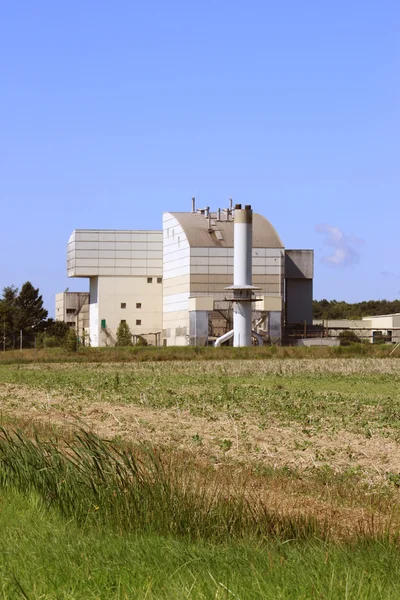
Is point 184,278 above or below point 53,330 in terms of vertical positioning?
above

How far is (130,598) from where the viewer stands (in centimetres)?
747

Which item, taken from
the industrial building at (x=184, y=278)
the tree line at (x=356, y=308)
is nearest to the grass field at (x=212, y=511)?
the industrial building at (x=184, y=278)

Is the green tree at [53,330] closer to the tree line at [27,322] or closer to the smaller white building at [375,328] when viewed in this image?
the tree line at [27,322]

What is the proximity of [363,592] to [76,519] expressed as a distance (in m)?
4.05

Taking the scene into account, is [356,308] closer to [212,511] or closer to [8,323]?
[8,323]

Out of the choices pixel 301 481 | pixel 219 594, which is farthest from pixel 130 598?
pixel 301 481

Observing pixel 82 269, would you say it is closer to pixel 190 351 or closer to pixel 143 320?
pixel 143 320

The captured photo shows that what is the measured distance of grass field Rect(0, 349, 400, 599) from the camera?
777 centimetres

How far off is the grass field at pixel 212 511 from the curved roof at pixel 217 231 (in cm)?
7238

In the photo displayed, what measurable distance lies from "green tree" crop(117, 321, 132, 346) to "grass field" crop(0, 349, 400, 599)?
72.7 metres

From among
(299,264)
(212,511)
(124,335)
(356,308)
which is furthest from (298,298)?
(212,511)

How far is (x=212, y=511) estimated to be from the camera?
1021 centimetres

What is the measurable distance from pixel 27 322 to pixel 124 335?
16.8 m

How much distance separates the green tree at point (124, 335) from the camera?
315ft
